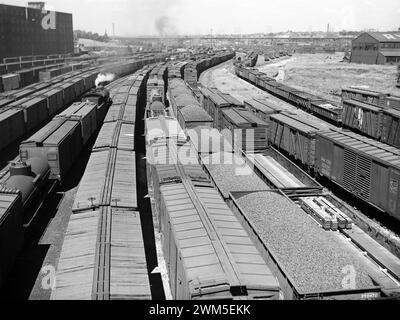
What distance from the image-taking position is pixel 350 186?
21656 mm

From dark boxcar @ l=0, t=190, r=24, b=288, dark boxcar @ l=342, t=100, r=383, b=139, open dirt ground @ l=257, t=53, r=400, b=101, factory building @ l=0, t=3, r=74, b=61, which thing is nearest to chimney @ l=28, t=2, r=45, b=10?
factory building @ l=0, t=3, r=74, b=61

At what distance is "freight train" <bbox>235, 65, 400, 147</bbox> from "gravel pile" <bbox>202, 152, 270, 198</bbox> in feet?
44.8

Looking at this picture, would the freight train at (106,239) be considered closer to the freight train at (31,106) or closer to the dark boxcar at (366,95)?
the freight train at (31,106)

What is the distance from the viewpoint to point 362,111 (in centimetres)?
3422

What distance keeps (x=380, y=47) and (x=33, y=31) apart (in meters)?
74.1

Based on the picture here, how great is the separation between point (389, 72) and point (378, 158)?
217ft

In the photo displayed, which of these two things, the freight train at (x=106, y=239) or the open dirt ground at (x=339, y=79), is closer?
the freight train at (x=106, y=239)

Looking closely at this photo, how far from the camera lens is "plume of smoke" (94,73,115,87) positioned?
69875 mm

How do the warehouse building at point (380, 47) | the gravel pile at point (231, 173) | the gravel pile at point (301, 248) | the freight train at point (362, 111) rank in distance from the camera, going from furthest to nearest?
the warehouse building at point (380, 47), the freight train at point (362, 111), the gravel pile at point (231, 173), the gravel pile at point (301, 248)

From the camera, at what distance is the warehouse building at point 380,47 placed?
86.6m

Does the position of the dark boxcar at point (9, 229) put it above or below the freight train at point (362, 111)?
below

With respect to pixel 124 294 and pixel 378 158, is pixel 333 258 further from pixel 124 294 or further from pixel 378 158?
pixel 378 158

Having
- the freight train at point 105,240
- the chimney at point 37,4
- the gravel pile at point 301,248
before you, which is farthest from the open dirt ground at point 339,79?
the chimney at point 37,4

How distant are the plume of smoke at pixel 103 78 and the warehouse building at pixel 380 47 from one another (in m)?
55.7
